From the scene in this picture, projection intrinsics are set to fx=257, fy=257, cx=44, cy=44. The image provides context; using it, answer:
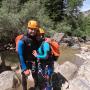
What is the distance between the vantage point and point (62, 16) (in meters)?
31.1

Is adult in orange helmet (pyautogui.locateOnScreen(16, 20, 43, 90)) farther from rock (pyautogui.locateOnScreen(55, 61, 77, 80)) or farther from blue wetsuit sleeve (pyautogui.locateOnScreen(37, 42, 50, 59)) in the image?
rock (pyautogui.locateOnScreen(55, 61, 77, 80))

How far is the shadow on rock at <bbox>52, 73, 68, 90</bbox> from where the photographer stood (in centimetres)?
795

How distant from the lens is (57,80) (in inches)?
320

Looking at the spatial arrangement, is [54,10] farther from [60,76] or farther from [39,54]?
[39,54]

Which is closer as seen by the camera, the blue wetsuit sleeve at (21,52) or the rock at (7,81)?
the blue wetsuit sleeve at (21,52)

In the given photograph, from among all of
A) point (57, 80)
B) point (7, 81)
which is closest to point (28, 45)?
point (7, 81)

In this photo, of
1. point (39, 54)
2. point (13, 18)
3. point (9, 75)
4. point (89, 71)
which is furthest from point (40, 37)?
point (13, 18)

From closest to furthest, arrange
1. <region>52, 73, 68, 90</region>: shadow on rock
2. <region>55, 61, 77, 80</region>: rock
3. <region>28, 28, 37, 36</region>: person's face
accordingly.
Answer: <region>28, 28, 37, 36</region>: person's face, <region>52, 73, 68, 90</region>: shadow on rock, <region>55, 61, 77, 80</region>: rock

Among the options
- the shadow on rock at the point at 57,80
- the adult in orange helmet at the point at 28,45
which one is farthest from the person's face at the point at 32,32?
the shadow on rock at the point at 57,80

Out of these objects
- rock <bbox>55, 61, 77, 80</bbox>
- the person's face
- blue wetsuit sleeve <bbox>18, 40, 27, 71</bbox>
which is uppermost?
the person's face

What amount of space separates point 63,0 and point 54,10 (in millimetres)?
2226

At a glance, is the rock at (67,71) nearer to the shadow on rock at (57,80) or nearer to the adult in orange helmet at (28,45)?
the shadow on rock at (57,80)

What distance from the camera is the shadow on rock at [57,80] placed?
795 cm

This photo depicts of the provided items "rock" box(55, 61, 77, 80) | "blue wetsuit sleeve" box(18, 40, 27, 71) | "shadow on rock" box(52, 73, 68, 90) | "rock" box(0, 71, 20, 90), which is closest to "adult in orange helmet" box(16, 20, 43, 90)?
"blue wetsuit sleeve" box(18, 40, 27, 71)
